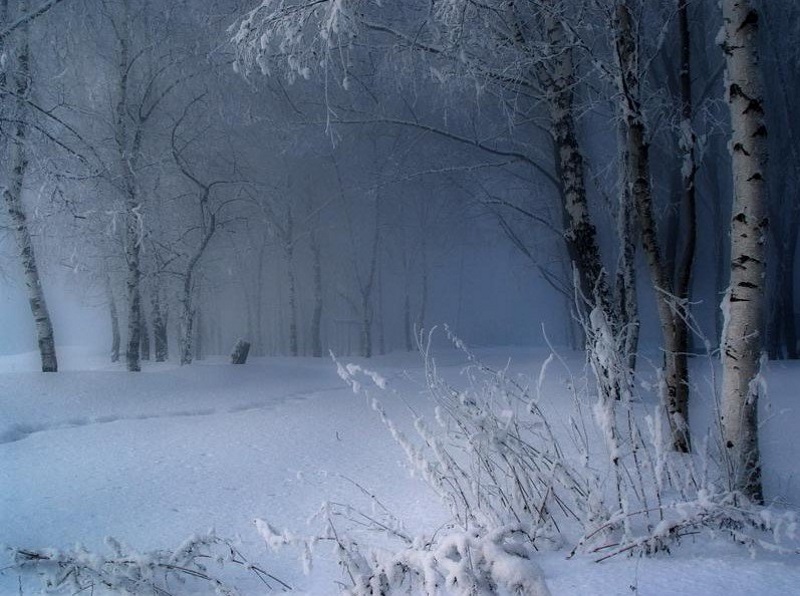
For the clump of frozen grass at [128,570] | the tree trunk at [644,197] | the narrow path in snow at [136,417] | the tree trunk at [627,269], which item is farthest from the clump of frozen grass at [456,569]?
the narrow path in snow at [136,417]

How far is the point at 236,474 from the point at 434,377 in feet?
8.53

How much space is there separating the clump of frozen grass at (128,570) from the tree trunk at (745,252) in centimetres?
236

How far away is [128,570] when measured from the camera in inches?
93.5

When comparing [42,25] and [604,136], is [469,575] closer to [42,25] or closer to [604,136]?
[42,25]

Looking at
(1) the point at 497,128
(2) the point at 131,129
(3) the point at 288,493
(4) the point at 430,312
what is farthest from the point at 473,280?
(3) the point at 288,493

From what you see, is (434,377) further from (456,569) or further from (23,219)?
(23,219)

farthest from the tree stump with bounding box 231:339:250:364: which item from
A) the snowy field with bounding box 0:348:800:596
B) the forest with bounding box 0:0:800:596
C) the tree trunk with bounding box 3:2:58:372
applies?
the tree trunk with bounding box 3:2:58:372

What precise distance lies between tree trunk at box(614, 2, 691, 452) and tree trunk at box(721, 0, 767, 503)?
0.95 m

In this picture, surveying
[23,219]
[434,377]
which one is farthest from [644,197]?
[23,219]

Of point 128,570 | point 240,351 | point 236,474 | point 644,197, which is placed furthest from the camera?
point 240,351

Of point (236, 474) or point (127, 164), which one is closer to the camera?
point (236, 474)

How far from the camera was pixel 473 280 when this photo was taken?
30438mm

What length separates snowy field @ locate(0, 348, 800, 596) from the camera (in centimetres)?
175

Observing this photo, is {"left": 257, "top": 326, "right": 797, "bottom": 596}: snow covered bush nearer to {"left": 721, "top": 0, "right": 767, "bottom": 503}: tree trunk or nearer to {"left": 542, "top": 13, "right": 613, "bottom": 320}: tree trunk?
{"left": 721, "top": 0, "right": 767, "bottom": 503}: tree trunk
